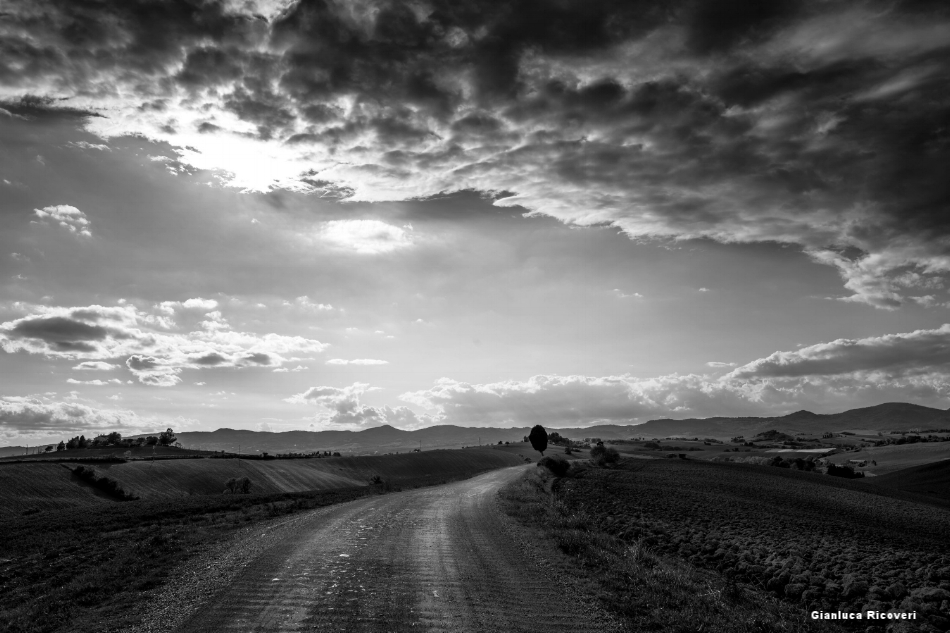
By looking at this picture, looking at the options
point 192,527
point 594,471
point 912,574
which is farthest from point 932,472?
point 192,527

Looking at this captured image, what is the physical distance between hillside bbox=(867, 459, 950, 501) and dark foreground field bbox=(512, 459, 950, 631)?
25.5 meters

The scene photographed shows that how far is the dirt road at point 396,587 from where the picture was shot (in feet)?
36.7

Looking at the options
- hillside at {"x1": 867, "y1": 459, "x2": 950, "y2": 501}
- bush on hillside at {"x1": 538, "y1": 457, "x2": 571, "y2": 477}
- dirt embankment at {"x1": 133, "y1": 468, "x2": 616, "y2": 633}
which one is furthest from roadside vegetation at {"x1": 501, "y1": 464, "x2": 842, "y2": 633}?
hillside at {"x1": 867, "y1": 459, "x2": 950, "y2": 501}

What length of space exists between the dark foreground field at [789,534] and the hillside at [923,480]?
25.5m

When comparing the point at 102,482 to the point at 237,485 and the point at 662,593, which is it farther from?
the point at 662,593

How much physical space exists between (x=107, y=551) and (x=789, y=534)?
88.0ft

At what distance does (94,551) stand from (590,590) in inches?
715

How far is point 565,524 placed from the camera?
23406 millimetres

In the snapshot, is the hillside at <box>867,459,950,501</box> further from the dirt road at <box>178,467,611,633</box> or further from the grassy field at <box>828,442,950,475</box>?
the dirt road at <box>178,467,611,633</box>

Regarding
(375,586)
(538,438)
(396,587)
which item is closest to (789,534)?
(396,587)

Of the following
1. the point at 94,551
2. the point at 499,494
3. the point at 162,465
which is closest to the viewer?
the point at 94,551

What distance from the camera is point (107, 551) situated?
65.3 ft

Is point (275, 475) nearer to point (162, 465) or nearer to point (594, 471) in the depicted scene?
A: point (162, 465)

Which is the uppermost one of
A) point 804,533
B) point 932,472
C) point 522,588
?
point 522,588
